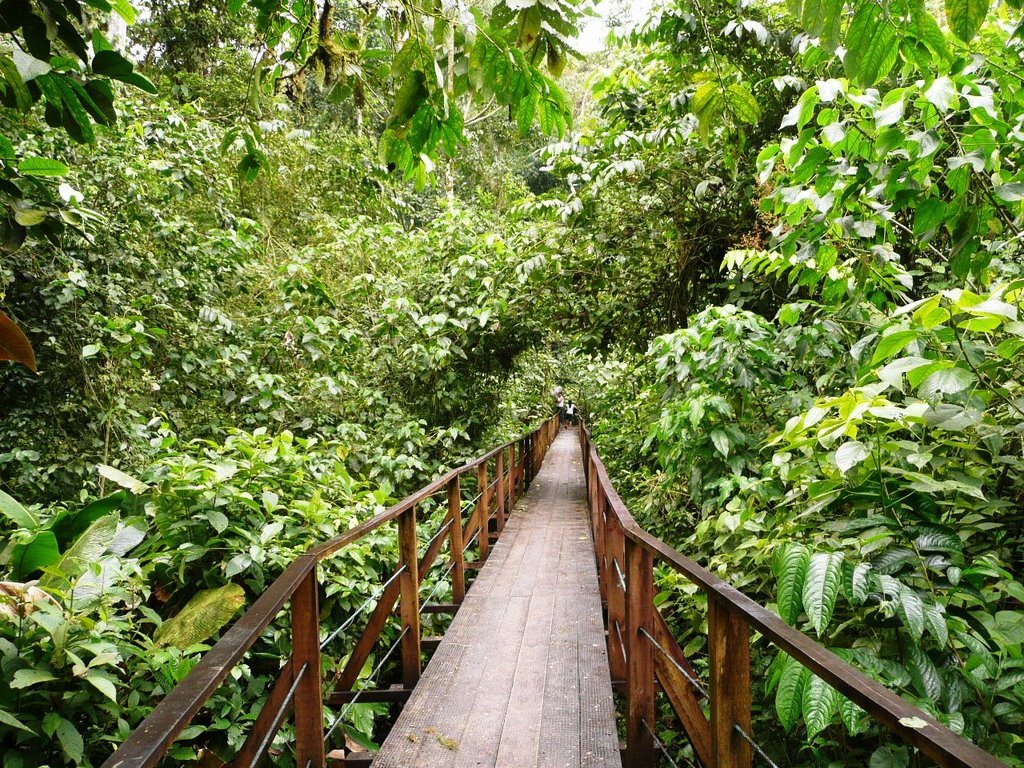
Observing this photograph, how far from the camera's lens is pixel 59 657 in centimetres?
172

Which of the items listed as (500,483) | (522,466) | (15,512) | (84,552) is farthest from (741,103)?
(522,466)

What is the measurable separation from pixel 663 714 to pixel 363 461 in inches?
151

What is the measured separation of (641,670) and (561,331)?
563 centimetres

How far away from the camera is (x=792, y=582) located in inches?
59.5

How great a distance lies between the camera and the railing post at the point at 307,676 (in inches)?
69.9

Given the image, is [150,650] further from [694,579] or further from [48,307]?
[48,307]

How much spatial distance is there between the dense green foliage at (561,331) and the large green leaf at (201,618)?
0.01 metres

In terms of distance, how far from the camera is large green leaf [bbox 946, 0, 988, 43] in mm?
1201

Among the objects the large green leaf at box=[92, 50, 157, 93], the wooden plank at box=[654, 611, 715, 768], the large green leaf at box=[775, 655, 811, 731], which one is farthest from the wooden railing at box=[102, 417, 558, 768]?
the large green leaf at box=[92, 50, 157, 93]

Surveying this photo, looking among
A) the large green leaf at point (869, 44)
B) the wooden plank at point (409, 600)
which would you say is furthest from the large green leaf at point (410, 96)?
the wooden plank at point (409, 600)

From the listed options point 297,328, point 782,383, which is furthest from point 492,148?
point 782,383

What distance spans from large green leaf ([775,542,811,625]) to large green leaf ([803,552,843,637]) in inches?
1.7

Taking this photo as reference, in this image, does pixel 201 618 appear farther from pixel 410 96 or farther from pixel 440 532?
pixel 410 96

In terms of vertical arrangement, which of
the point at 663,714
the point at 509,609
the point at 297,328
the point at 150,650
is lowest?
the point at 663,714
